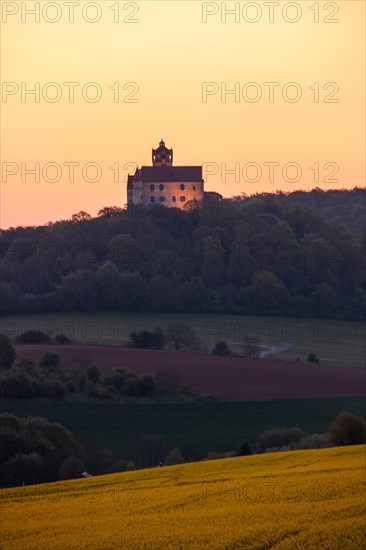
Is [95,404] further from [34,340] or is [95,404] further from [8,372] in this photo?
[34,340]

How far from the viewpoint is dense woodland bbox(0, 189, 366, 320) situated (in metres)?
86.5

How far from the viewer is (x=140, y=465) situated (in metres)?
39.6

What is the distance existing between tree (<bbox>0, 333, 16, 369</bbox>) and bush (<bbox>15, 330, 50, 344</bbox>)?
9926 mm

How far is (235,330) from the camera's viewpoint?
80.1 meters

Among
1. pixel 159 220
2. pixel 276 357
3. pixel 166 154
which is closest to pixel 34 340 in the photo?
pixel 276 357

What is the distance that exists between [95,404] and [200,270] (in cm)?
4130

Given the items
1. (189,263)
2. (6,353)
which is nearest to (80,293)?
(189,263)

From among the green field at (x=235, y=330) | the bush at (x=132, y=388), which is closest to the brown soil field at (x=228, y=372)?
the bush at (x=132, y=388)

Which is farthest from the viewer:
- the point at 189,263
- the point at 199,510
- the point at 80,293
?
the point at 189,263

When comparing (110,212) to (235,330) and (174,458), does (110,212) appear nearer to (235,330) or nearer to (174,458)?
(235,330)

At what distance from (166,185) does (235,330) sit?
4582cm

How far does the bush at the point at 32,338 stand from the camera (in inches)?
2731

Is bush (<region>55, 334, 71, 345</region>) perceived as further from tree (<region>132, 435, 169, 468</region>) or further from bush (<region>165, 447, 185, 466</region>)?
bush (<region>165, 447, 185, 466</region>)

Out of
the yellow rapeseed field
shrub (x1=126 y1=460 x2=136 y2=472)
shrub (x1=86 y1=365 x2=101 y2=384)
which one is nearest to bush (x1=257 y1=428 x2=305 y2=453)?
shrub (x1=126 y1=460 x2=136 y2=472)
